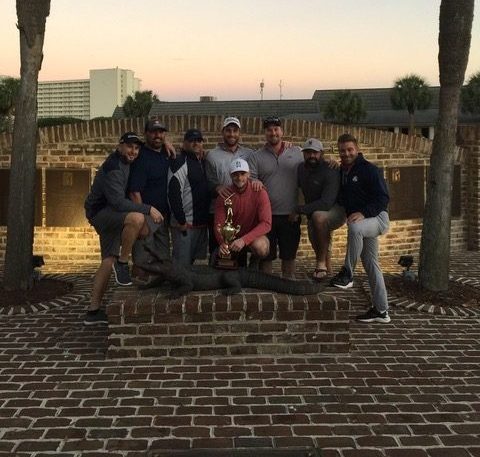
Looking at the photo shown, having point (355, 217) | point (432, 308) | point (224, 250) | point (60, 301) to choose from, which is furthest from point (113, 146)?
point (432, 308)

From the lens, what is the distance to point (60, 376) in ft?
14.1

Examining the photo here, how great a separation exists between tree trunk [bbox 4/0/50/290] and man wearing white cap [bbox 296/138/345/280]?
3.18m

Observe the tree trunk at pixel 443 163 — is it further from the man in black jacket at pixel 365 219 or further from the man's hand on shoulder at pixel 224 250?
the man's hand on shoulder at pixel 224 250

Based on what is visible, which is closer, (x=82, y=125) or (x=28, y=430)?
(x=28, y=430)

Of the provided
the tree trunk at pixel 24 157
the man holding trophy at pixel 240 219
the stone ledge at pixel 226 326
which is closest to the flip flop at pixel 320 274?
the man holding trophy at pixel 240 219

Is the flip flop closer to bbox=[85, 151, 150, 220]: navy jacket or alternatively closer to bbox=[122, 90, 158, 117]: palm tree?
bbox=[85, 151, 150, 220]: navy jacket

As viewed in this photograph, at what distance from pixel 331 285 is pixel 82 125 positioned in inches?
191

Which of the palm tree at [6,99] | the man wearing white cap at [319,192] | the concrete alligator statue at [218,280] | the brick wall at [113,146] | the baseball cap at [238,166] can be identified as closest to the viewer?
the concrete alligator statue at [218,280]

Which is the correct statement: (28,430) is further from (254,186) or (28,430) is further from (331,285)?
(331,285)

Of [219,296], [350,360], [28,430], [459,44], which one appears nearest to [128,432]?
[28,430]

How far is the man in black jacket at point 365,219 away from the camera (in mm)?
5449

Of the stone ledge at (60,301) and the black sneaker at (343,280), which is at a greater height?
the black sneaker at (343,280)

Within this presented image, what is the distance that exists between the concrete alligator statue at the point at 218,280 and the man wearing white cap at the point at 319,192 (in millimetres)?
1173

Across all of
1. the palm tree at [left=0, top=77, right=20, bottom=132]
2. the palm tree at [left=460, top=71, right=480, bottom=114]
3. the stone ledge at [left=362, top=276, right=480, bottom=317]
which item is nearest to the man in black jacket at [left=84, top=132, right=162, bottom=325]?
the stone ledge at [left=362, top=276, right=480, bottom=317]
